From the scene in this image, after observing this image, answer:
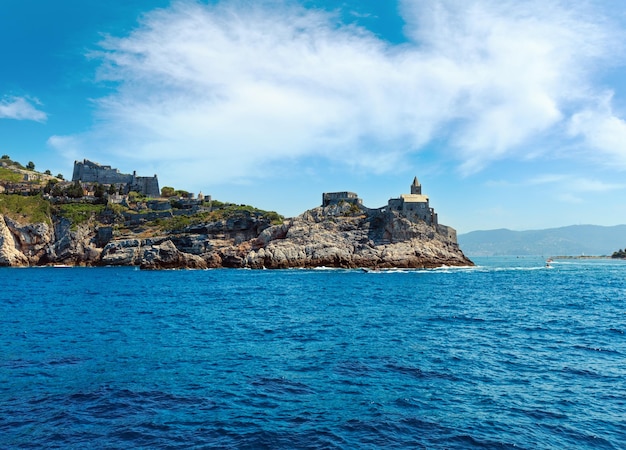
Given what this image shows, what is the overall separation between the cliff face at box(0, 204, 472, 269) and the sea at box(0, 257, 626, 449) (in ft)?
180

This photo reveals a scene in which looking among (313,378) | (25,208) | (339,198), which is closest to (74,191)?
(25,208)

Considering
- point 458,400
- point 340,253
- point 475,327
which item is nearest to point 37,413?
point 458,400

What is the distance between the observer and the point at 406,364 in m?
19.1

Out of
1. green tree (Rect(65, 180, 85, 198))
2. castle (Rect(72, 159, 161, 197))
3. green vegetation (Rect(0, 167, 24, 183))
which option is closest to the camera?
green tree (Rect(65, 180, 85, 198))

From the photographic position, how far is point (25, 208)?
335 feet

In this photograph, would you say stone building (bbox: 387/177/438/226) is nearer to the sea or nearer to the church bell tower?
the church bell tower

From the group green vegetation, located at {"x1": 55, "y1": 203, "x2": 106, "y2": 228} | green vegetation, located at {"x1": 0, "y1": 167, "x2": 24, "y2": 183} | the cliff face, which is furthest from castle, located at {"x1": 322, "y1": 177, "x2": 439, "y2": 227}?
green vegetation, located at {"x1": 0, "y1": 167, "x2": 24, "y2": 183}

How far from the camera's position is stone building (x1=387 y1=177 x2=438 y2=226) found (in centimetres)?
9238

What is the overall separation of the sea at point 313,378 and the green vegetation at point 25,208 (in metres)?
76.9

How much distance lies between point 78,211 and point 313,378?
10351 cm

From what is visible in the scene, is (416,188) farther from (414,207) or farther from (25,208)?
(25,208)

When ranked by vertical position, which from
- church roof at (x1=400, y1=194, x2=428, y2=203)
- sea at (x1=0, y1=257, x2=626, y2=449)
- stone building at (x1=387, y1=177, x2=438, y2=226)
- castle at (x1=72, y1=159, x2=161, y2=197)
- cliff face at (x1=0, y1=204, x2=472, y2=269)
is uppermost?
castle at (x1=72, y1=159, x2=161, y2=197)

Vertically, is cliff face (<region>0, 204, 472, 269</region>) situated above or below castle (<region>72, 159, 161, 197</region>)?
below

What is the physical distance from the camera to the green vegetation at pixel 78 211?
102625mm
